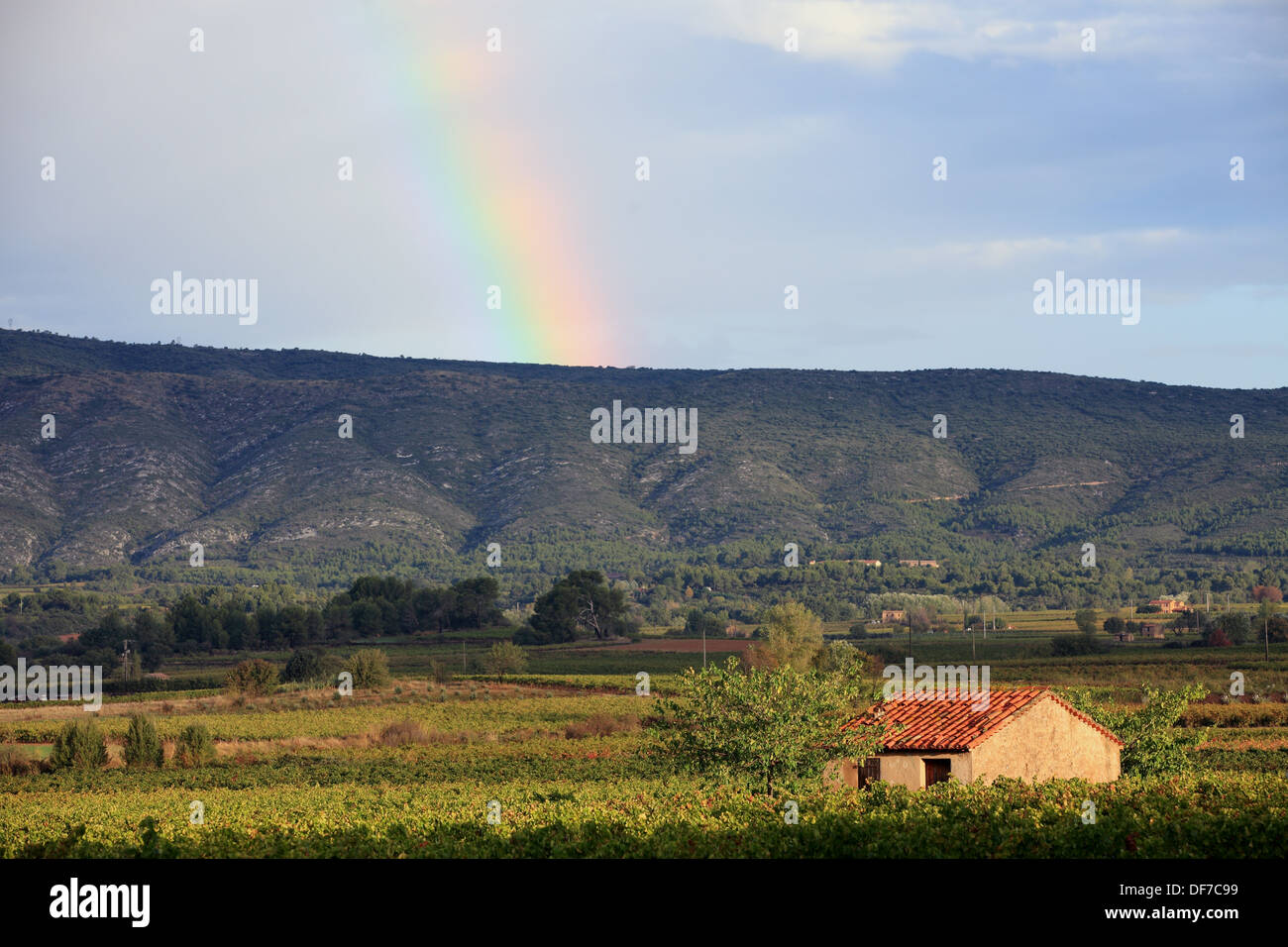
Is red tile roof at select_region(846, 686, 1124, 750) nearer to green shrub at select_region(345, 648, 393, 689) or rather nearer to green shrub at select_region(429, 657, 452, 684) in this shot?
green shrub at select_region(429, 657, 452, 684)

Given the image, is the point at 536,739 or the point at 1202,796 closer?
the point at 1202,796

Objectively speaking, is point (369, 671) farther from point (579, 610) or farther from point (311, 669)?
point (579, 610)

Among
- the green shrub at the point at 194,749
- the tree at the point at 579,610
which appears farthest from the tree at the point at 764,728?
the tree at the point at 579,610

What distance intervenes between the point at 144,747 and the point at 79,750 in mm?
2371

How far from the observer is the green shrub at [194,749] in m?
51.2

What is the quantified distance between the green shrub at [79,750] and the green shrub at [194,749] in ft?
9.29

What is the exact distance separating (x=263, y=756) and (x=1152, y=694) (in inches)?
1391

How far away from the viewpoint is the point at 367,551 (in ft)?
633

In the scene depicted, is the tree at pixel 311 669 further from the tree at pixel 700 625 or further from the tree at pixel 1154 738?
the tree at pixel 1154 738

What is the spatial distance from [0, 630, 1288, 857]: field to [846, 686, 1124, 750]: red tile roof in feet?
8.15

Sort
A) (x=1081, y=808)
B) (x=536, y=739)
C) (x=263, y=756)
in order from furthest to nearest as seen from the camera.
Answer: (x=536, y=739)
(x=263, y=756)
(x=1081, y=808)

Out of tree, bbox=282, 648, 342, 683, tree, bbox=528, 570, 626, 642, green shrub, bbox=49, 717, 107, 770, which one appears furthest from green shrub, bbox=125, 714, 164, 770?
tree, bbox=528, 570, 626, 642
